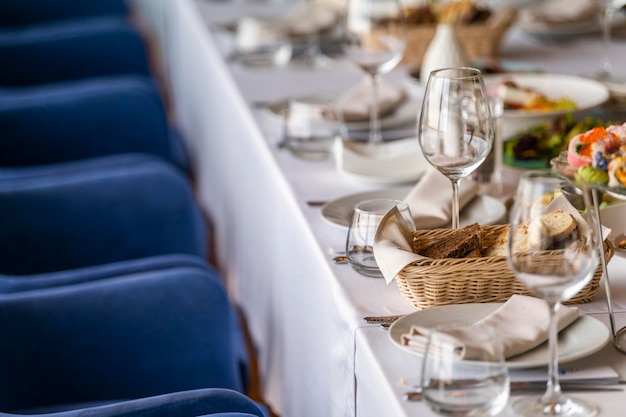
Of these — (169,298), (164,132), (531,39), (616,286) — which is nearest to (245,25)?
(164,132)

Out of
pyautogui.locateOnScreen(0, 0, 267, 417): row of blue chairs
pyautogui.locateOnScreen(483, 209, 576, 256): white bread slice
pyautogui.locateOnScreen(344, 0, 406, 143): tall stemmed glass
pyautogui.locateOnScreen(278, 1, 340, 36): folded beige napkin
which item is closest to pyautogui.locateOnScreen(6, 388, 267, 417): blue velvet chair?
pyautogui.locateOnScreen(0, 0, 267, 417): row of blue chairs

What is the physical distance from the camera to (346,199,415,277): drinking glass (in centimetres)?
137

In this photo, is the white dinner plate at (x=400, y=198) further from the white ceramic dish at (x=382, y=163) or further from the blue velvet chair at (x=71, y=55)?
the blue velvet chair at (x=71, y=55)

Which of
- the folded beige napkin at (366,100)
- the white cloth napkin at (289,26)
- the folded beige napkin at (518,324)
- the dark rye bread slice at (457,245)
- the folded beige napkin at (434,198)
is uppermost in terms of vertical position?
the dark rye bread slice at (457,245)

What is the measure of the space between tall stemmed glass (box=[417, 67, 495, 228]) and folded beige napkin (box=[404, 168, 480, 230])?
0.23 metres

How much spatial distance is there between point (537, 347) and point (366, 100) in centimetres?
119

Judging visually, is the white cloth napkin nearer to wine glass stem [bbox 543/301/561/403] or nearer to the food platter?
the food platter

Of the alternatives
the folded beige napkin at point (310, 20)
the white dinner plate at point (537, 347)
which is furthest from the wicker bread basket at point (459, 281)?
the folded beige napkin at point (310, 20)

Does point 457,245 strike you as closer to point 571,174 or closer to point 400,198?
point 571,174

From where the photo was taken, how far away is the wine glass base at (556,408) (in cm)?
99

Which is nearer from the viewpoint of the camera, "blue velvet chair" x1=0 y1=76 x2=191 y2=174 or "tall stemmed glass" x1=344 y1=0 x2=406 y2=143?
"tall stemmed glass" x1=344 y1=0 x2=406 y2=143

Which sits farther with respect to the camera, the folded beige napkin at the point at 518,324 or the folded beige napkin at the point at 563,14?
the folded beige napkin at the point at 563,14

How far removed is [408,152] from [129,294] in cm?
57

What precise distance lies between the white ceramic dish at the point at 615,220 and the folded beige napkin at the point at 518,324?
11.8 inches
